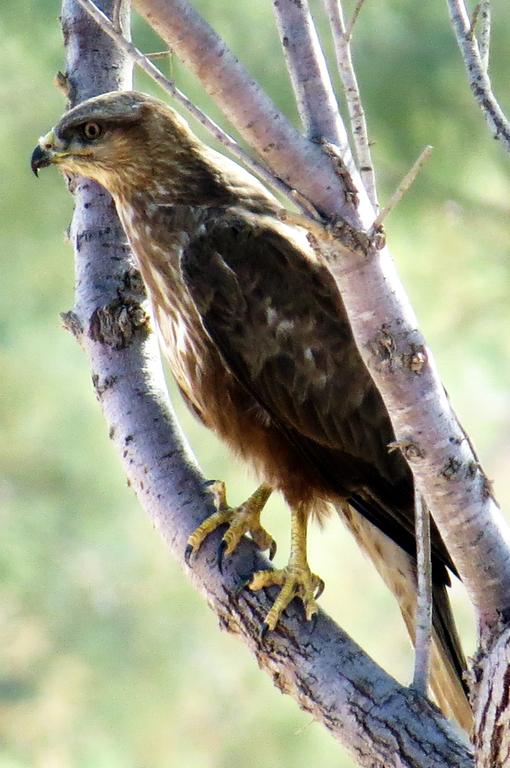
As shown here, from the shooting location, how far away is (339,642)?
2.32m

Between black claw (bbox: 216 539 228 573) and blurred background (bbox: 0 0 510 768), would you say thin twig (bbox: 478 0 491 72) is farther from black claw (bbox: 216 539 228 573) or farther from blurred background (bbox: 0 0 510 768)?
blurred background (bbox: 0 0 510 768)

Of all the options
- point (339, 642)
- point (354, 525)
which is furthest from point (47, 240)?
point (339, 642)

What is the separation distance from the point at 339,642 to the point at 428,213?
290 cm

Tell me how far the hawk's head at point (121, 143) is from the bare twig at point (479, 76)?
1.10m

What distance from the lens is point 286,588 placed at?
245 centimetres

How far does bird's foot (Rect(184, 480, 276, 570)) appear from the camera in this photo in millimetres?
2570

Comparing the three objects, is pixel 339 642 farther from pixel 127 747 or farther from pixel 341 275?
pixel 127 747

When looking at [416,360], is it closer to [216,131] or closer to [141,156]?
[216,131]

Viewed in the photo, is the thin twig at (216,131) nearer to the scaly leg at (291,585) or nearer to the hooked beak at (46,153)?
the scaly leg at (291,585)

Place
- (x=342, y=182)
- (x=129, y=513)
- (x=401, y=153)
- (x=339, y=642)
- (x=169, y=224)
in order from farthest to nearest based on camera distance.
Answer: (x=129, y=513)
(x=401, y=153)
(x=169, y=224)
(x=339, y=642)
(x=342, y=182)

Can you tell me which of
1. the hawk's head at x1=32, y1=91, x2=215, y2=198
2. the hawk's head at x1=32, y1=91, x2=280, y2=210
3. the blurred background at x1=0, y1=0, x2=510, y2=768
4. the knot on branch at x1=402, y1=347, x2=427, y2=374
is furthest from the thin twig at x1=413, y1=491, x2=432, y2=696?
the blurred background at x1=0, y1=0, x2=510, y2=768

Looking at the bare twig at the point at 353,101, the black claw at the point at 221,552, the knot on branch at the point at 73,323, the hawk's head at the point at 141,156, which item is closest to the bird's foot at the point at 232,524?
the black claw at the point at 221,552

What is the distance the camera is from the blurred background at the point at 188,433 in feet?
15.8

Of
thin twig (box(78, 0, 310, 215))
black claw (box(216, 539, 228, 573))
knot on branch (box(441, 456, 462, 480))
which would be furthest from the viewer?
black claw (box(216, 539, 228, 573))
